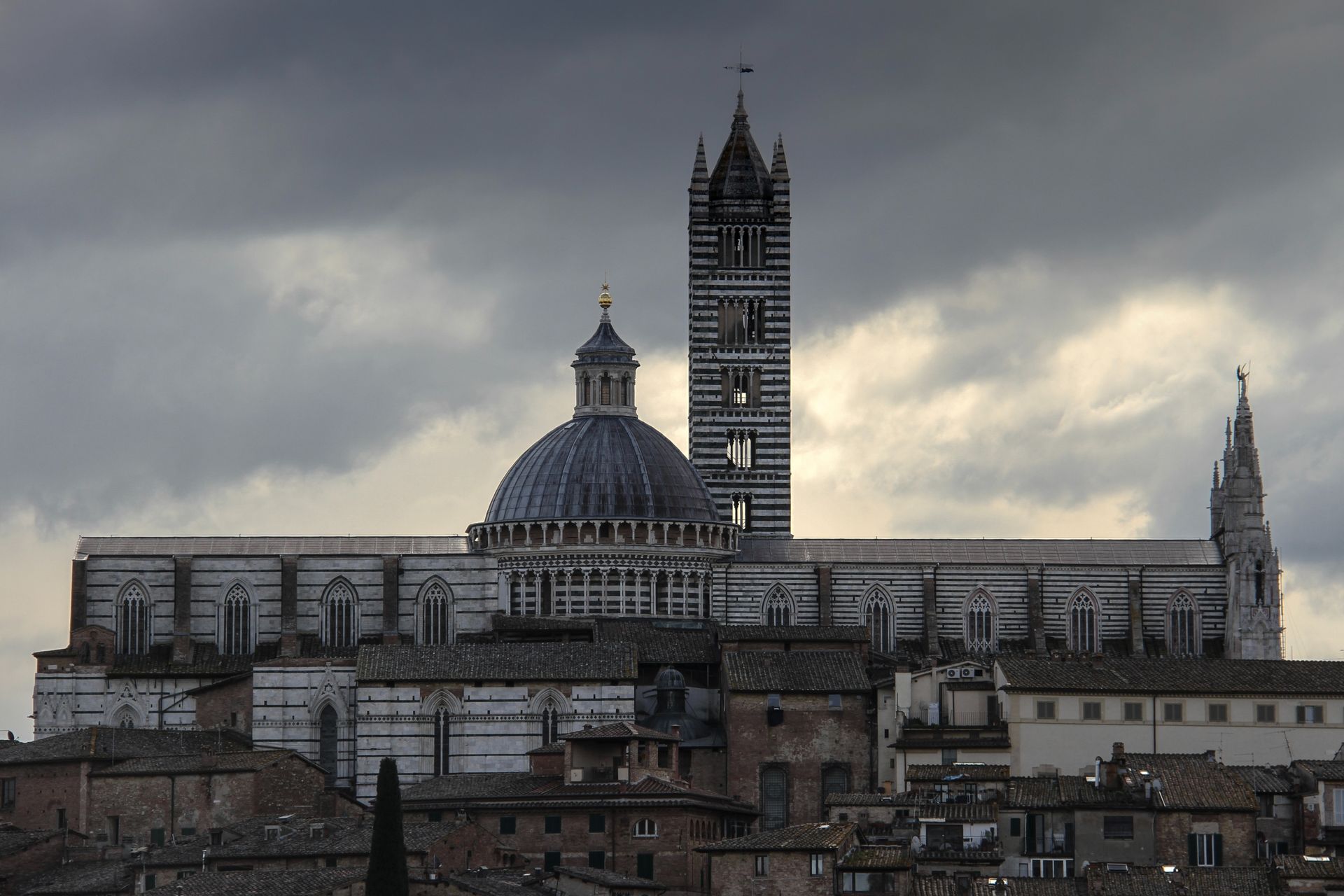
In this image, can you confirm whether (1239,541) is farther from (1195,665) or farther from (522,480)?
(522,480)

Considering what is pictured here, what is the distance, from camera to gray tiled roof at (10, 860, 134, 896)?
7500 centimetres

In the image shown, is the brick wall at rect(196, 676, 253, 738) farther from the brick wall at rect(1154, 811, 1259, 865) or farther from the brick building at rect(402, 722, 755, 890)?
the brick wall at rect(1154, 811, 1259, 865)

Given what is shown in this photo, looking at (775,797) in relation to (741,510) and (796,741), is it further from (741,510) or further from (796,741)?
(741,510)

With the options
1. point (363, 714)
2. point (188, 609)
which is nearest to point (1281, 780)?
point (363, 714)

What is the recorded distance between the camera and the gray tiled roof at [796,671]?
85938mm

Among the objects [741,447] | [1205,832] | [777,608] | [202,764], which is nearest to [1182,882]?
[1205,832]

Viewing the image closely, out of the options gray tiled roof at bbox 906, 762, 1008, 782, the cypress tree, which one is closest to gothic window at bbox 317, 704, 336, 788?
gray tiled roof at bbox 906, 762, 1008, 782

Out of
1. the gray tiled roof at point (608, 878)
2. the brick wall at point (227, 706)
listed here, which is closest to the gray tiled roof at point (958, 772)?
the gray tiled roof at point (608, 878)

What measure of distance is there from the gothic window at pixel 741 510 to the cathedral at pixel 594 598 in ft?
21.2

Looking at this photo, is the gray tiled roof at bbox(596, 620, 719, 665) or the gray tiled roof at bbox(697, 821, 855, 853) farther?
the gray tiled roof at bbox(596, 620, 719, 665)

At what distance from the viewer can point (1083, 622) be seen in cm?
A: 9888

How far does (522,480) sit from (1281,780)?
1155 inches

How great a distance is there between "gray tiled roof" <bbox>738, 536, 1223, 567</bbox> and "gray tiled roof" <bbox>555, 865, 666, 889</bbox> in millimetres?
23446

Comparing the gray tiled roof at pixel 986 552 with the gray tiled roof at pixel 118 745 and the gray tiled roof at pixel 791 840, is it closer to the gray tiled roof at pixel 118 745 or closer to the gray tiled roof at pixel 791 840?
the gray tiled roof at pixel 118 745
